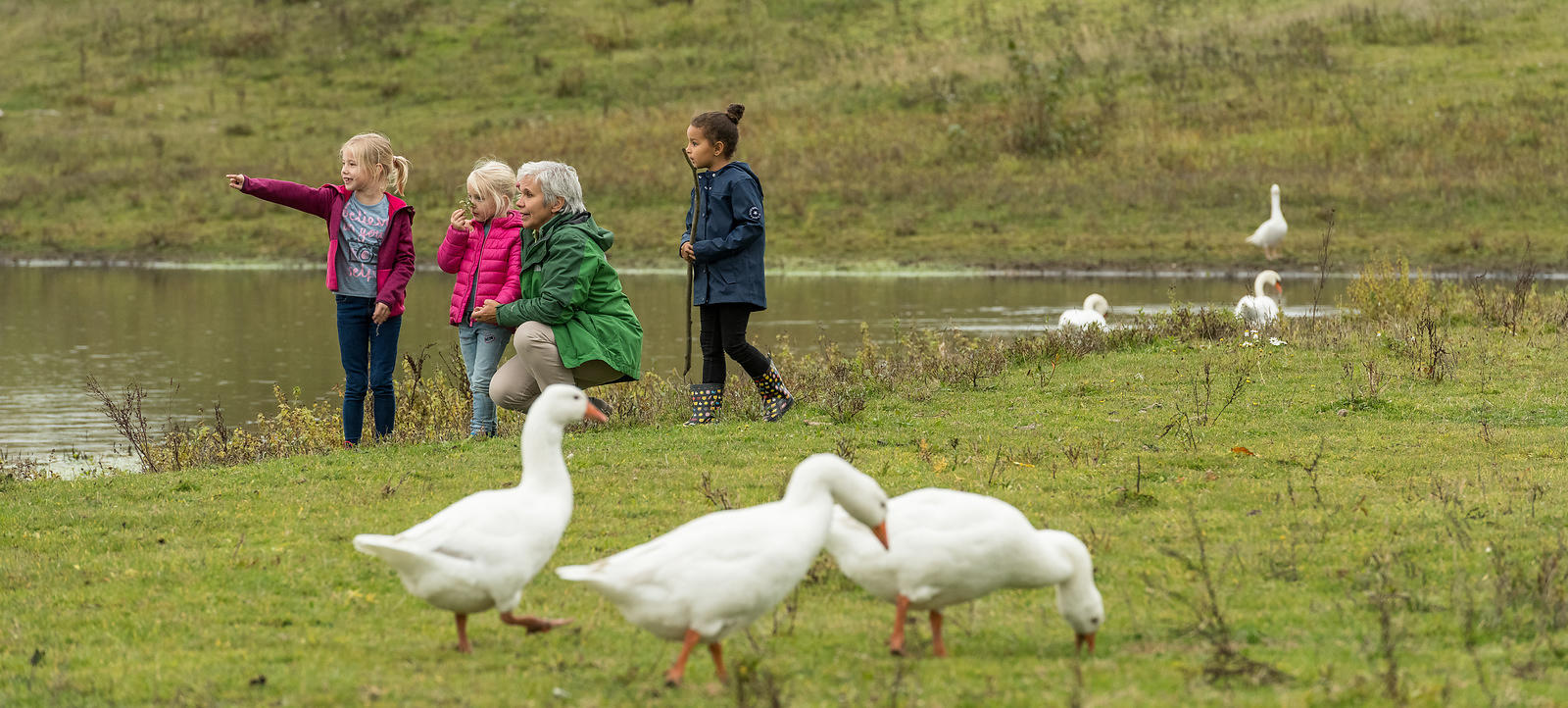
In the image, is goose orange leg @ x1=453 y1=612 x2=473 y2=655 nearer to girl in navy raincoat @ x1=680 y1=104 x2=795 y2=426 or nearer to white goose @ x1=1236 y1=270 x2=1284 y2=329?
girl in navy raincoat @ x1=680 y1=104 x2=795 y2=426

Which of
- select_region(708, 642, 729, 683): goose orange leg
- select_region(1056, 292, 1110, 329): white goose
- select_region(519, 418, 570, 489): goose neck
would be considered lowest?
select_region(708, 642, 729, 683): goose orange leg

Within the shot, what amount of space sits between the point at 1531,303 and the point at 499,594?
648 inches

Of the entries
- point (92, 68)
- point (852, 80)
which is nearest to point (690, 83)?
point (852, 80)

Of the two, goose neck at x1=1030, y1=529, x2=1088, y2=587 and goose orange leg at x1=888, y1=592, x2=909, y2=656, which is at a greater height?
goose neck at x1=1030, y1=529, x2=1088, y2=587

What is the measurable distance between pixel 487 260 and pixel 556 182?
926mm

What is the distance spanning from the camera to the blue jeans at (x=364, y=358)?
1106cm

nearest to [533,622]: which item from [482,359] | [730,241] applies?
[730,241]

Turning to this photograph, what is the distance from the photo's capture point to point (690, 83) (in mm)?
47750

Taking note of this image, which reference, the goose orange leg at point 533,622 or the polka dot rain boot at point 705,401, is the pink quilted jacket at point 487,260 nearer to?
the polka dot rain boot at point 705,401

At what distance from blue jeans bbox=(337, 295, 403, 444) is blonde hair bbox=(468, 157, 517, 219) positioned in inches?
44.3

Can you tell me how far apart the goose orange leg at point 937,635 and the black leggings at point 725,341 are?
18.0 feet

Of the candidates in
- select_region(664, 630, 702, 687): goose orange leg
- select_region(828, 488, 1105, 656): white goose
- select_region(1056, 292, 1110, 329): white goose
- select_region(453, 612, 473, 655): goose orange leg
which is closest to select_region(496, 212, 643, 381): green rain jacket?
select_region(453, 612, 473, 655): goose orange leg

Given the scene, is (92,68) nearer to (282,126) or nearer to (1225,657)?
(282,126)

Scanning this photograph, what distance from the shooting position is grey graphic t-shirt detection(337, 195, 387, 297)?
10891 mm
